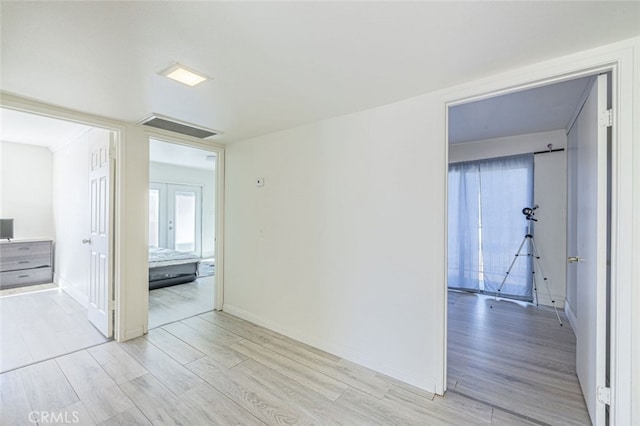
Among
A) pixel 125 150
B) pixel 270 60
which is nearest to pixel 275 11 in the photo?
pixel 270 60

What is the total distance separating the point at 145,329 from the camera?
3018mm

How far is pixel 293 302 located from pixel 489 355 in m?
2.00

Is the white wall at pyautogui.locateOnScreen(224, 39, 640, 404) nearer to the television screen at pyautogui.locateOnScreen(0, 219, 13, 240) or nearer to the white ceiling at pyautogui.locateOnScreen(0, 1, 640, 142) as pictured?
the white ceiling at pyautogui.locateOnScreen(0, 1, 640, 142)

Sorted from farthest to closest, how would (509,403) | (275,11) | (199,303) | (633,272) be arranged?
1. (199,303)
2. (509,403)
3. (633,272)
4. (275,11)

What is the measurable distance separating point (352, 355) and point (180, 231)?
6178 millimetres

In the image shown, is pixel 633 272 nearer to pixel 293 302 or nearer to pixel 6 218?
pixel 293 302

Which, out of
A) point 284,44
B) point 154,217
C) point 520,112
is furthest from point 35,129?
point 520,112

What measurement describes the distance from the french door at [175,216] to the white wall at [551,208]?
7340 millimetres

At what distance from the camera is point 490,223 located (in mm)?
4445

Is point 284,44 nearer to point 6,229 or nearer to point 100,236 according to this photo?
point 100,236

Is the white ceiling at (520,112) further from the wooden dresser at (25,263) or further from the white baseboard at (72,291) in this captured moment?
the wooden dresser at (25,263)

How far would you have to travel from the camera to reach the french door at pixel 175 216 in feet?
21.8

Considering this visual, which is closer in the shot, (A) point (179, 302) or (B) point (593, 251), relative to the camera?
(B) point (593, 251)

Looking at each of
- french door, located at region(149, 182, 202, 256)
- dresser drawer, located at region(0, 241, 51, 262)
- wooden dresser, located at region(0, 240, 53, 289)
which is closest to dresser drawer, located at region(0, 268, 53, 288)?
wooden dresser, located at region(0, 240, 53, 289)
